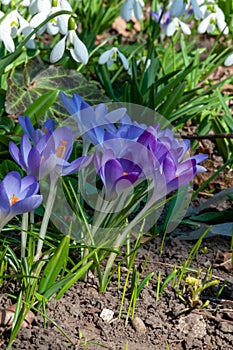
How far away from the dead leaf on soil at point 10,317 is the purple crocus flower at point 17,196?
Answer: 0.26 meters

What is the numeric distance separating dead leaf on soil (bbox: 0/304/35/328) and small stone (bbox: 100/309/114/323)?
0.22m

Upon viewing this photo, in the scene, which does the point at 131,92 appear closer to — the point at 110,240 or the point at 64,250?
the point at 110,240

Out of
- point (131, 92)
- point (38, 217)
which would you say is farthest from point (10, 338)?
point (131, 92)

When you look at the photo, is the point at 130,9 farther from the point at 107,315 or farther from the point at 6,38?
the point at 107,315

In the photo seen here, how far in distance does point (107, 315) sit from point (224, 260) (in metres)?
0.55

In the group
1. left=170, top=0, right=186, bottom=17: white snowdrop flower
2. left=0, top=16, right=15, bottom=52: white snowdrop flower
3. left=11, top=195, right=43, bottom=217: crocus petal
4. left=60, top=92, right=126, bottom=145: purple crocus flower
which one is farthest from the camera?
left=170, top=0, right=186, bottom=17: white snowdrop flower

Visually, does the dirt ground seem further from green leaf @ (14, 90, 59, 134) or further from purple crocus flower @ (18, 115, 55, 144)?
green leaf @ (14, 90, 59, 134)

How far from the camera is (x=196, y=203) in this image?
282cm

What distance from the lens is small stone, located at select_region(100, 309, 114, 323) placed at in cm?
206

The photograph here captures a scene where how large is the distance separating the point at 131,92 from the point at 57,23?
22.2 inches

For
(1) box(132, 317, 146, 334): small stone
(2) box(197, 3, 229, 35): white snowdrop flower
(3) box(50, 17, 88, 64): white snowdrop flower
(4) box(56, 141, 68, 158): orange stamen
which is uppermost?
(3) box(50, 17, 88, 64): white snowdrop flower

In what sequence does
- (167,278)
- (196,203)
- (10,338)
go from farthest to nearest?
(196,203) → (167,278) → (10,338)

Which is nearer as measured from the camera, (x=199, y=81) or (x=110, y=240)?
(x=110, y=240)

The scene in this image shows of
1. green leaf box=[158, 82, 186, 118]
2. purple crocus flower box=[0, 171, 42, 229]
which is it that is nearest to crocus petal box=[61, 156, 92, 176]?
purple crocus flower box=[0, 171, 42, 229]
